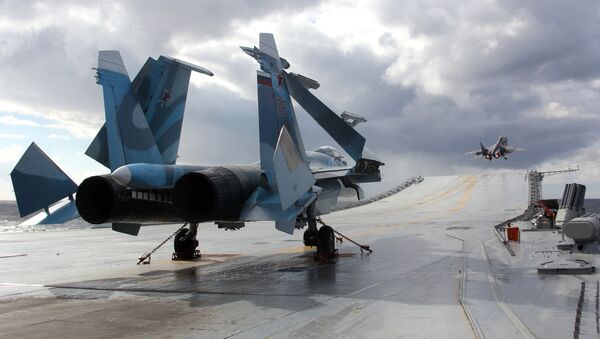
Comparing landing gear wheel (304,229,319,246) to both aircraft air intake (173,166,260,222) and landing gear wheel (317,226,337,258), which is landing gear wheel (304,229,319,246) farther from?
aircraft air intake (173,166,260,222)

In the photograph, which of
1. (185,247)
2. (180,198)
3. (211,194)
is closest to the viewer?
(180,198)

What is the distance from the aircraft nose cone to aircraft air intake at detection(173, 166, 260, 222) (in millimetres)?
1011

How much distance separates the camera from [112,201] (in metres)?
10.1

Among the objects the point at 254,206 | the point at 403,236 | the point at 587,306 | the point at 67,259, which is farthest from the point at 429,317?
the point at 403,236

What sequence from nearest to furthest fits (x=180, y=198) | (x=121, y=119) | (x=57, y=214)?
(x=180, y=198), (x=121, y=119), (x=57, y=214)

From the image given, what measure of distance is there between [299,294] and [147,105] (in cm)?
716

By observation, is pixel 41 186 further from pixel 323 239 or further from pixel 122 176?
pixel 323 239

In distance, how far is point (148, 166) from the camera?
33.2 ft

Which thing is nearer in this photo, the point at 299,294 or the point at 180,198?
the point at 299,294

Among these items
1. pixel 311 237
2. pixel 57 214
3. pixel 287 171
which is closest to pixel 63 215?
pixel 57 214

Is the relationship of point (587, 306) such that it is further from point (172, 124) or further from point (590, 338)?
point (172, 124)

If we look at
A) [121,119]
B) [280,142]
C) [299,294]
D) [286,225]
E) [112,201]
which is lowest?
[299,294]

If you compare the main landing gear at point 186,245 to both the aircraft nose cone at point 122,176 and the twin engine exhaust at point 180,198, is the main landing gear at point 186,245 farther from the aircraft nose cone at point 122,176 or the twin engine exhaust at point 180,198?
the aircraft nose cone at point 122,176

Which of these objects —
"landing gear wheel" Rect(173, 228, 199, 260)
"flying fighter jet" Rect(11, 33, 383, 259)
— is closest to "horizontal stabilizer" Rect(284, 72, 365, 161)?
"flying fighter jet" Rect(11, 33, 383, 259)
